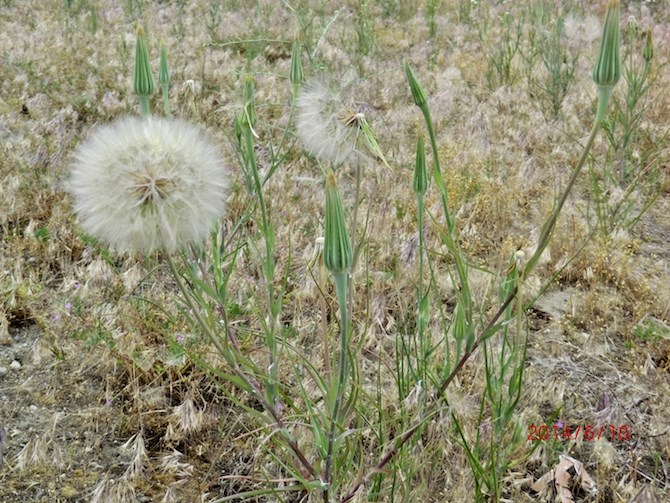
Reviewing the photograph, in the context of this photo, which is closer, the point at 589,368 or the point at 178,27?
the point at 589,368

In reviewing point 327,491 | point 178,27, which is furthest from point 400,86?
point 327,491

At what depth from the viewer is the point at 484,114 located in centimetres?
461

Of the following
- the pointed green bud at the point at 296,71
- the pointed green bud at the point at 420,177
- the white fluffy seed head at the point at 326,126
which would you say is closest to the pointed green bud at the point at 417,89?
the pointed green bud at the point at 420,177

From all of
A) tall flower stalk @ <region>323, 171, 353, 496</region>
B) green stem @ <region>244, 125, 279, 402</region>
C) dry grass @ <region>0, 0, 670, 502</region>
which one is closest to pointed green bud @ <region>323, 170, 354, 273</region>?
tall flower stalk @ <region>323, 171, 353, 496</region>

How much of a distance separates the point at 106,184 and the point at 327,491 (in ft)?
2.87

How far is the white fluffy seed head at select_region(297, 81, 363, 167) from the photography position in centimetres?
158

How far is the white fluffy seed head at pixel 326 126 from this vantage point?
Answer: 5.17 ft

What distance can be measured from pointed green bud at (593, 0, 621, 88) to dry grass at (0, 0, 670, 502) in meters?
0.34

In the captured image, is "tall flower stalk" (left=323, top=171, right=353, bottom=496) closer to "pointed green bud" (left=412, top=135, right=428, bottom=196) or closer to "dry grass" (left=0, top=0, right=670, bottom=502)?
"dry grass" (left=0, top=0, right=670, bottom=502)

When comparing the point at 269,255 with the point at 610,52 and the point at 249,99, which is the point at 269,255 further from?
the point at 610,52

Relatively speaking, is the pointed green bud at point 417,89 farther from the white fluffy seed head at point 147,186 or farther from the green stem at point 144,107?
the green stem at point 144,107

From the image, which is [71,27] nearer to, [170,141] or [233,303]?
[233,303]

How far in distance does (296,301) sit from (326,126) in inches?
47.0

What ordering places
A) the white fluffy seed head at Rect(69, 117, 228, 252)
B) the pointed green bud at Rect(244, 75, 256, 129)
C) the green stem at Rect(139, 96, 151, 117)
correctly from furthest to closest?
the pointed green bud at Rect(244, 75, 256, 129)
the green stem at Rect(139, 96, 151, 117)
the white fluffy seed head at Rect(69, 117, 228, 252)
